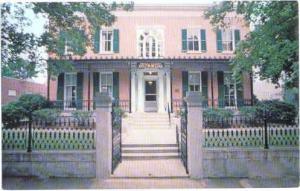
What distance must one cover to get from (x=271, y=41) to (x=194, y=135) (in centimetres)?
303

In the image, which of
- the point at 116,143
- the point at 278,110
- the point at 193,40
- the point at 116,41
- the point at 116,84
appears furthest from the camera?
the point at 193,40

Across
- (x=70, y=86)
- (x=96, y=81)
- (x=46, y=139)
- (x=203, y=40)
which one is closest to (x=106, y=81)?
(x=96, y=81)

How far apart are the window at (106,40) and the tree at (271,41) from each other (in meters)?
7.87

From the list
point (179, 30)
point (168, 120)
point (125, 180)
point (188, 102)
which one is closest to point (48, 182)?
point (125, 180)

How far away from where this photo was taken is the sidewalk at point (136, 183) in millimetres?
5789

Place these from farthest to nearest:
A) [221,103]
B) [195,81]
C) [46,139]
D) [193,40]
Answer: [193,40]
[195,81]
[221,103]
[46,139]

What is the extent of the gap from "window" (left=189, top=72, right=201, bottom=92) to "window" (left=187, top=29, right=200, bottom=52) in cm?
→ 135

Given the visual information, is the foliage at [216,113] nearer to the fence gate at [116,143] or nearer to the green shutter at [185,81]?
the green shutter at [185,81]

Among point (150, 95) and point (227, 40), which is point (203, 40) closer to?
point (227, 40)

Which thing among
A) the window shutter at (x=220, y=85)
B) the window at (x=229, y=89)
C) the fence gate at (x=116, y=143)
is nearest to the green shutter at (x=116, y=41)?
the window shutter at (x=220, y=85)

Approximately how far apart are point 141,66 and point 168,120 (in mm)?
3173

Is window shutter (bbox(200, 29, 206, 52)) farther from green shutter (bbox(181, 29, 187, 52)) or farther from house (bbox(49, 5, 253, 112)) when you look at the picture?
green shutter (bbox(181, 29, 187, 52))

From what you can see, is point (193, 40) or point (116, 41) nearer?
point (116, 41)

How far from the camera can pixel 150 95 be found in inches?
570
